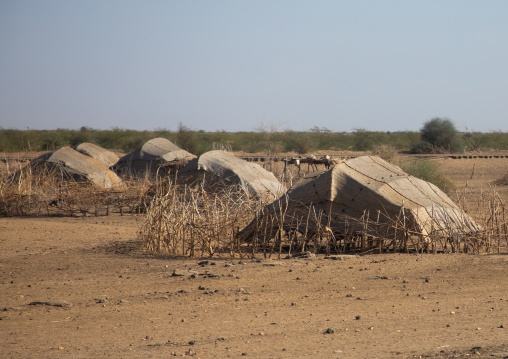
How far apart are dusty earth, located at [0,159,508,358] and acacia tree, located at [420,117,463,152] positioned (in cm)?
3217

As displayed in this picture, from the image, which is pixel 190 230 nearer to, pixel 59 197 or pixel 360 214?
pixel 360 214

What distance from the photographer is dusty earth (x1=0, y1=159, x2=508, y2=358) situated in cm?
416

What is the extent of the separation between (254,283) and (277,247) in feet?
6.70

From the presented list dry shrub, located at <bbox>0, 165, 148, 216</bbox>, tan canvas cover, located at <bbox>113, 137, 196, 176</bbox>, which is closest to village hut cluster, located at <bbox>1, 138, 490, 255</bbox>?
dry shrub, located at <bbox>0, 165, 148, 216</bbox>

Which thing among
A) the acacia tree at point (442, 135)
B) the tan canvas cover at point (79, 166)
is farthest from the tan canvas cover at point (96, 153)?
the acacia tree at point (442, 135)

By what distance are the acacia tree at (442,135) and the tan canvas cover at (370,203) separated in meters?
30.4

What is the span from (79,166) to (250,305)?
35.5 ft

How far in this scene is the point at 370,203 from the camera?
7.72 m

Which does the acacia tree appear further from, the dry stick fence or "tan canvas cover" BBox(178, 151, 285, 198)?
the dry stick fence

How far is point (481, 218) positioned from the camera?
844 centimetres

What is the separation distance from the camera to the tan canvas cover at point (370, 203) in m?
7.53

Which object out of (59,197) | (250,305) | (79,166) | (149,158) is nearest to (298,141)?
(149,158)

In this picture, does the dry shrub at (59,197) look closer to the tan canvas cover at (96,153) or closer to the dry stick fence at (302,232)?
the dry stick fence at (302,232)

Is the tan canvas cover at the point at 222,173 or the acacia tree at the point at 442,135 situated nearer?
the tan canvas cover at the point at 222,173
